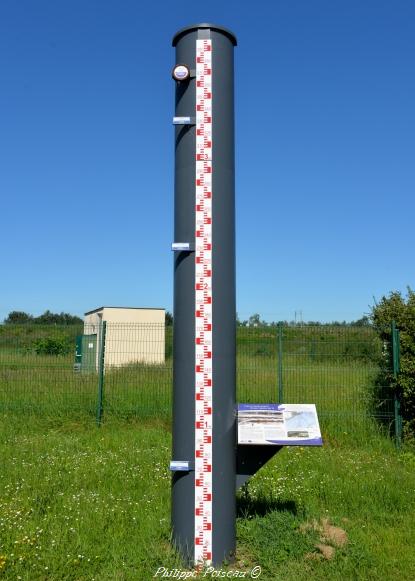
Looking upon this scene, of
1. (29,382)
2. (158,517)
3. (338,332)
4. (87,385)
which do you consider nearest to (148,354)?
(87,385)

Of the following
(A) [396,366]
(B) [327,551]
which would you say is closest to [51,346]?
(A) [396,366]

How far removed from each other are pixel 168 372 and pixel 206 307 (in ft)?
21.8

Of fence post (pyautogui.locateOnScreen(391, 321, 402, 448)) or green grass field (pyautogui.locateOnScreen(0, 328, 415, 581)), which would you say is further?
fence post (pyautogui.locateOnScreen(391, 321, 402, 448))

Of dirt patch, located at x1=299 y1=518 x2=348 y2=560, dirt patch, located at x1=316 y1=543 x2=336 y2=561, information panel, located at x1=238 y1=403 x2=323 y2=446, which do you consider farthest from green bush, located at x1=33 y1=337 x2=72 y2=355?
dirt patch, located at x1=316 y1=543 x2=336 y2=561

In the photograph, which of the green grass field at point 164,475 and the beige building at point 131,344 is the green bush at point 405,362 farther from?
the beige building at point 131,344

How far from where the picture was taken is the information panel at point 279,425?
4465 millimetres

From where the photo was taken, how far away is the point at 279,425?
15.5ft

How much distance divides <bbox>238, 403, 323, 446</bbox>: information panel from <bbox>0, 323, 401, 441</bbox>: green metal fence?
181 inches

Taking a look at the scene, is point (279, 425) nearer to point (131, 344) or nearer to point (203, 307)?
point (203, 307)

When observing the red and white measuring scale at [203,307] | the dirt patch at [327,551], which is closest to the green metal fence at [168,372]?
the dirt patch at [327,551]

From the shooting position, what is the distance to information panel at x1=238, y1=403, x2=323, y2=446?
446 centimetres

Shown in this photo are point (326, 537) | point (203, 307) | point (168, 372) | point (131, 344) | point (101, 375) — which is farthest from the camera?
point (131, 344)

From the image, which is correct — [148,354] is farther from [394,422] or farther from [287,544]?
[287,544]

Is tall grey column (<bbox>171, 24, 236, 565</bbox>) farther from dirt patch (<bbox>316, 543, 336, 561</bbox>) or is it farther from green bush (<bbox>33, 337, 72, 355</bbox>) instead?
green bush (<bbox>33, 337, 72, 355</bbox>)
